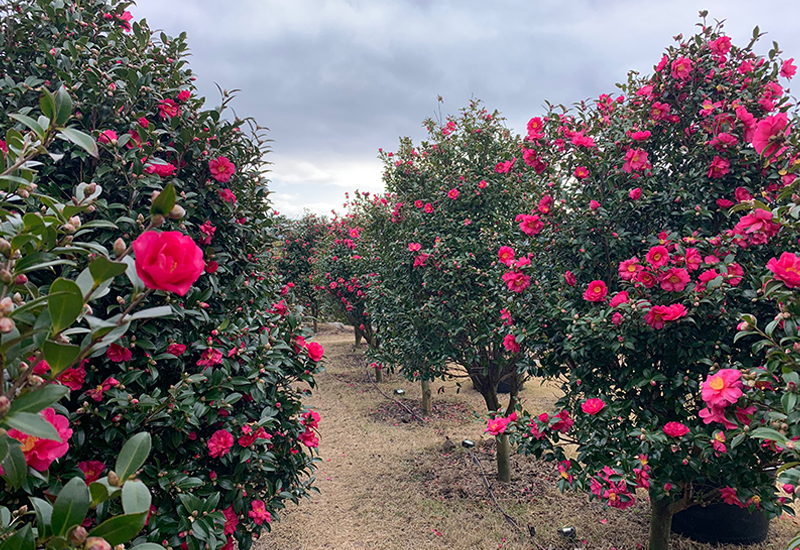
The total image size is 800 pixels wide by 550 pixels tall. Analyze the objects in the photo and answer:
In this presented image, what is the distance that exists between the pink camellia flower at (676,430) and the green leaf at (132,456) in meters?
2.38

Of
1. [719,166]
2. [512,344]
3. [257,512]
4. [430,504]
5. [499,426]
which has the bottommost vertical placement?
[430,504]

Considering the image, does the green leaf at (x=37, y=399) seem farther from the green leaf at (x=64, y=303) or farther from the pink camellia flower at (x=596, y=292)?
the pink camellia flower at (x=596, y=292)

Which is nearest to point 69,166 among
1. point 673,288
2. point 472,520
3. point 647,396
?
point 673,288

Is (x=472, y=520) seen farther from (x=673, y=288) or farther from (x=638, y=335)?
(x=673, y=288)

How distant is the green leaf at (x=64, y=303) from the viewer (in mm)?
618

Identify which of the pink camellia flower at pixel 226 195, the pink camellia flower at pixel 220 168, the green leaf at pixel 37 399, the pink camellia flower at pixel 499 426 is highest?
the pink camellia flower at pixel 220 168

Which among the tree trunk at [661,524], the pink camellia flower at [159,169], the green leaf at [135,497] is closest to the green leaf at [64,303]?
the green leaf at [135,497]

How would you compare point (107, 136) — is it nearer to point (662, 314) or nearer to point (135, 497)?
point (135, 497)

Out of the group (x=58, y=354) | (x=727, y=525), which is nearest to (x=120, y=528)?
(x=58, y=354)

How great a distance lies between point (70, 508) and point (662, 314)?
2329 millimetres

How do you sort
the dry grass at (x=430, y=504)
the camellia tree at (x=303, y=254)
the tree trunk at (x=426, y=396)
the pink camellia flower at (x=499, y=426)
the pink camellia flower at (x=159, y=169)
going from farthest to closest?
the camellia tree at (x=303, y=254)
the tree trunk at (x=426, y=396)
the dry grass at (x=430, y=504)
the pink camellia flower at (x=499, y=426)
the pink camellia flower at (x=159, y=169)

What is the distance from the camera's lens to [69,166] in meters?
1.90

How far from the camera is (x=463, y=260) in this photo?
162 inches

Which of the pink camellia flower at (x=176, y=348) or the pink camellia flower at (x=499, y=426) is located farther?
the pink camellia flower at (x=499, y=426)
